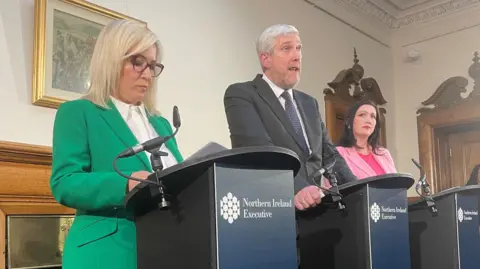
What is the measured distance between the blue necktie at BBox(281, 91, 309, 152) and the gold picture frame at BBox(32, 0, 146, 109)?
1.17 meters

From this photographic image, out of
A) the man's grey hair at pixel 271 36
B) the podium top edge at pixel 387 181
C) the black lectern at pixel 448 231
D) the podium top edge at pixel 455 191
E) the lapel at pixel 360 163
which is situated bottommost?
the black lectern at pixel 448 231

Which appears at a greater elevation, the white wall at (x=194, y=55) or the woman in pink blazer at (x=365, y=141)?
the white wall at (x=194, y=55)

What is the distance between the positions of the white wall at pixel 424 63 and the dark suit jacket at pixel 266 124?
3986 mm

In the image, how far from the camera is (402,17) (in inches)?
228

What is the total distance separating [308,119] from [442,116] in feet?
13.0

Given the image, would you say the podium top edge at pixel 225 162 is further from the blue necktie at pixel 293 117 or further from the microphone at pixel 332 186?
the blue necktie at pixel 293 117

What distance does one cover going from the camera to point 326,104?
467 cm

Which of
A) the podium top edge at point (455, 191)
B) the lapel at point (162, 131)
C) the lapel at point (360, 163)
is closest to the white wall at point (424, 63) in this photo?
the lapel at point (360, 163)

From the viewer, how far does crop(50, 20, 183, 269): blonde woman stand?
1.23 metres

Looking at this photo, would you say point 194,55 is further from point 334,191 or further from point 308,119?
point 334,191

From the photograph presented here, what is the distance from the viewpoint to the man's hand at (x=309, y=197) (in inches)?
58.4

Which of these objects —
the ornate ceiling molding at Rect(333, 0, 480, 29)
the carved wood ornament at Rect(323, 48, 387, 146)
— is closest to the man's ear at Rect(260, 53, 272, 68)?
the carved wood ornament at Rect(323, 48, 387, 146)

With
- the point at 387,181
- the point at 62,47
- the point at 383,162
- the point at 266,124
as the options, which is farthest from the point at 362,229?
the point at 62,47

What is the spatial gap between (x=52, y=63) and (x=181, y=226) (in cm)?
170
